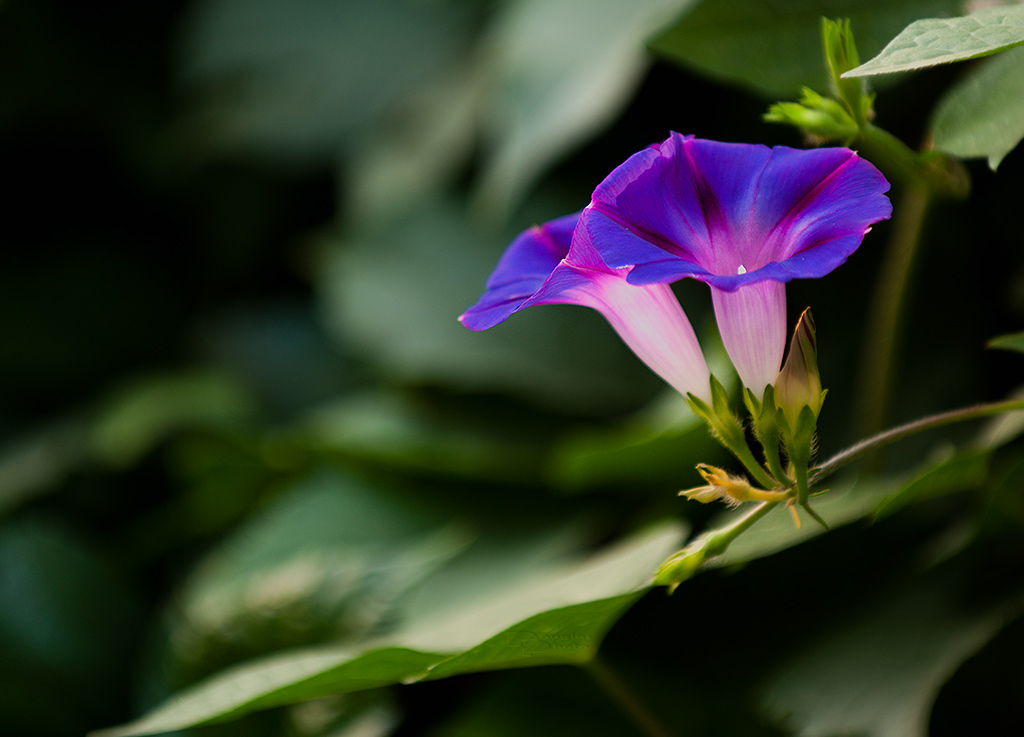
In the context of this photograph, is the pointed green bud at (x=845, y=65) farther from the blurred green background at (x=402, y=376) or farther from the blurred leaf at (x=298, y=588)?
the blurred leaf at (x=298, y=588)

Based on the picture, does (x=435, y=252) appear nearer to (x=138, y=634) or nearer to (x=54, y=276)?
(x=138, y=634)

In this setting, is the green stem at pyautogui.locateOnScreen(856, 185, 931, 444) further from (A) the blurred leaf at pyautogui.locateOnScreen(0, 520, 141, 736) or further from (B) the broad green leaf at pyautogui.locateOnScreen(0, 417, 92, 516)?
(B) the broad green leaf at pyautogui.locateOnScreen(0, 417, 92, 516)

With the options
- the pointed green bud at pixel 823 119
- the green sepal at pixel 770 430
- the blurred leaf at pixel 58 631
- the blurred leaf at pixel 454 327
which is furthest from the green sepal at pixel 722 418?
the blurred leaf at pixel 58 631

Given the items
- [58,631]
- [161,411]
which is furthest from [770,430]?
[161,411]

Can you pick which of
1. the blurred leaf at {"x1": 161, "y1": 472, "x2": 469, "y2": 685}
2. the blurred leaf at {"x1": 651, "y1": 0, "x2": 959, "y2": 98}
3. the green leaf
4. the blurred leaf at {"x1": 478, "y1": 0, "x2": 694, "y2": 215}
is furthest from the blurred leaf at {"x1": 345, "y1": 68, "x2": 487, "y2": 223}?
the green leaf

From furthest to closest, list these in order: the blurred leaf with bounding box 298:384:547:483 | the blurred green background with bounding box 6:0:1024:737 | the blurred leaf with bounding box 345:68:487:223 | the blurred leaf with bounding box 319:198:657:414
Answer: the blurred leaf with bounding box 345:68:487:223 → the blurred leaf with bounding box 319:198:657:414 → the blurred leaf with bounding box 298:384:547:483 → the blurred green background with bounding box 6:0:1024:737

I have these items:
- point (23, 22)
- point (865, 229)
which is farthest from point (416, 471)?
point (23, 22)
